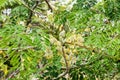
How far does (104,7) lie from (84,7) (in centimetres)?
10

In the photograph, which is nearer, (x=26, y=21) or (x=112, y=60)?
(x=112, y=60)

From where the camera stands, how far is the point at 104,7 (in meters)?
1.49

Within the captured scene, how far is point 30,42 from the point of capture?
1073mm

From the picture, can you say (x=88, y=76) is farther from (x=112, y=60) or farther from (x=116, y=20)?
(x=116, y=20)

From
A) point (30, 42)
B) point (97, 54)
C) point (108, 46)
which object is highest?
point (30, 42)

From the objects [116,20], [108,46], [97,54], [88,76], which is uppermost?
[116,20]

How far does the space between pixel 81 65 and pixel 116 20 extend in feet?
1.45

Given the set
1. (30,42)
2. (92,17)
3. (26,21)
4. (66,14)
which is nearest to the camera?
(30,42)

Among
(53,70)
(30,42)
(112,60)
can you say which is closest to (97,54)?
(112,60)

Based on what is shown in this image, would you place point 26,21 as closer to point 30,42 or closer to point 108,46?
point 108,46

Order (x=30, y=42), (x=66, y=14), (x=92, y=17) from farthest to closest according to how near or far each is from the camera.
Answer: (x=66, y=14) → (x=92, y=17) → (x=30, y=42)

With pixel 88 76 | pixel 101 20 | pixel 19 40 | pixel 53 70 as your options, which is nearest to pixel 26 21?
pixel 53 70

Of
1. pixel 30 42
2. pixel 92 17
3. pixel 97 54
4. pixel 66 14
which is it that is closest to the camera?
pixel 30 42

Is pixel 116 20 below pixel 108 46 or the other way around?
the other way around
